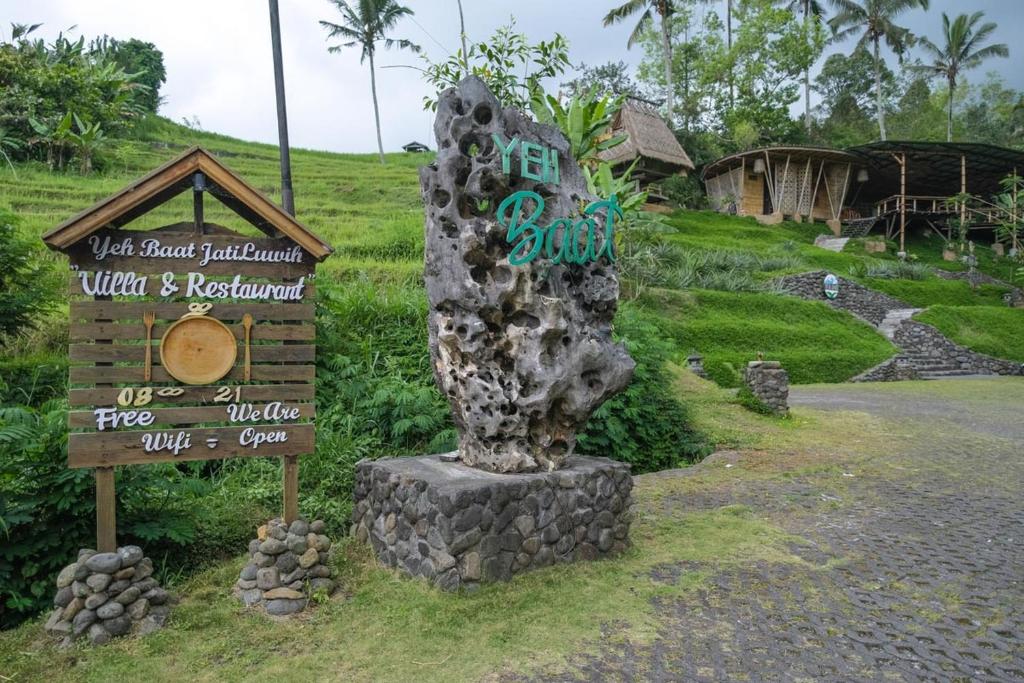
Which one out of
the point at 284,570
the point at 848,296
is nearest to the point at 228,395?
the point at 284,570

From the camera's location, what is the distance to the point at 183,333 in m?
4.75

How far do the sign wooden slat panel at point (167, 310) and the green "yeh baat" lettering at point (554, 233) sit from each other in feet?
5.56

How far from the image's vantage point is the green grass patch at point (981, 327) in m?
23.7

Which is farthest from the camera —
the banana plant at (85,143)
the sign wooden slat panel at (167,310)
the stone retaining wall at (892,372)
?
the banana plant at (85,143)

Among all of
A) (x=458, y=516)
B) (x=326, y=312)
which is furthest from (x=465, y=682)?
(x=326, y=312)

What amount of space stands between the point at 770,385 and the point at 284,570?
9.56 meters

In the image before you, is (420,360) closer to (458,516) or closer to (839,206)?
(458,516)

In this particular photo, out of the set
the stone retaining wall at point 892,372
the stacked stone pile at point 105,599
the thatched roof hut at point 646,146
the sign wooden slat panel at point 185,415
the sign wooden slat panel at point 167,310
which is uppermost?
the thatched roof hut at point 646,146

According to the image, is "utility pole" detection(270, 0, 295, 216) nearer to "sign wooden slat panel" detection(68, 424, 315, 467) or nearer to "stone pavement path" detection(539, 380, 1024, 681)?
"sign wooden slat panel" detection(68, 424, 315, 467)

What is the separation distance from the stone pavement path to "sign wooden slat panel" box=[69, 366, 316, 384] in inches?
108

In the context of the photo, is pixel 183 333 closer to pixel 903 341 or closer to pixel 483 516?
pixel 483 516

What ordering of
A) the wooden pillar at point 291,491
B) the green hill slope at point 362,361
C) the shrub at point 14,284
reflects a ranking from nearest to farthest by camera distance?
the wooden pillar at point 291,491 → the green hill slope at point 362,361 → the shrub at point 14,284

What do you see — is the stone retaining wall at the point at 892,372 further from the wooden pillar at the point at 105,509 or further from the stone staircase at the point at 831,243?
the wooden pillar at the point at 105,509

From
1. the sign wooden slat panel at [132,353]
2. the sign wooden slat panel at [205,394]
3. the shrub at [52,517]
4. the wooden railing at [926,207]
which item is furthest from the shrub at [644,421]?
the wooden railing at [926,207]
